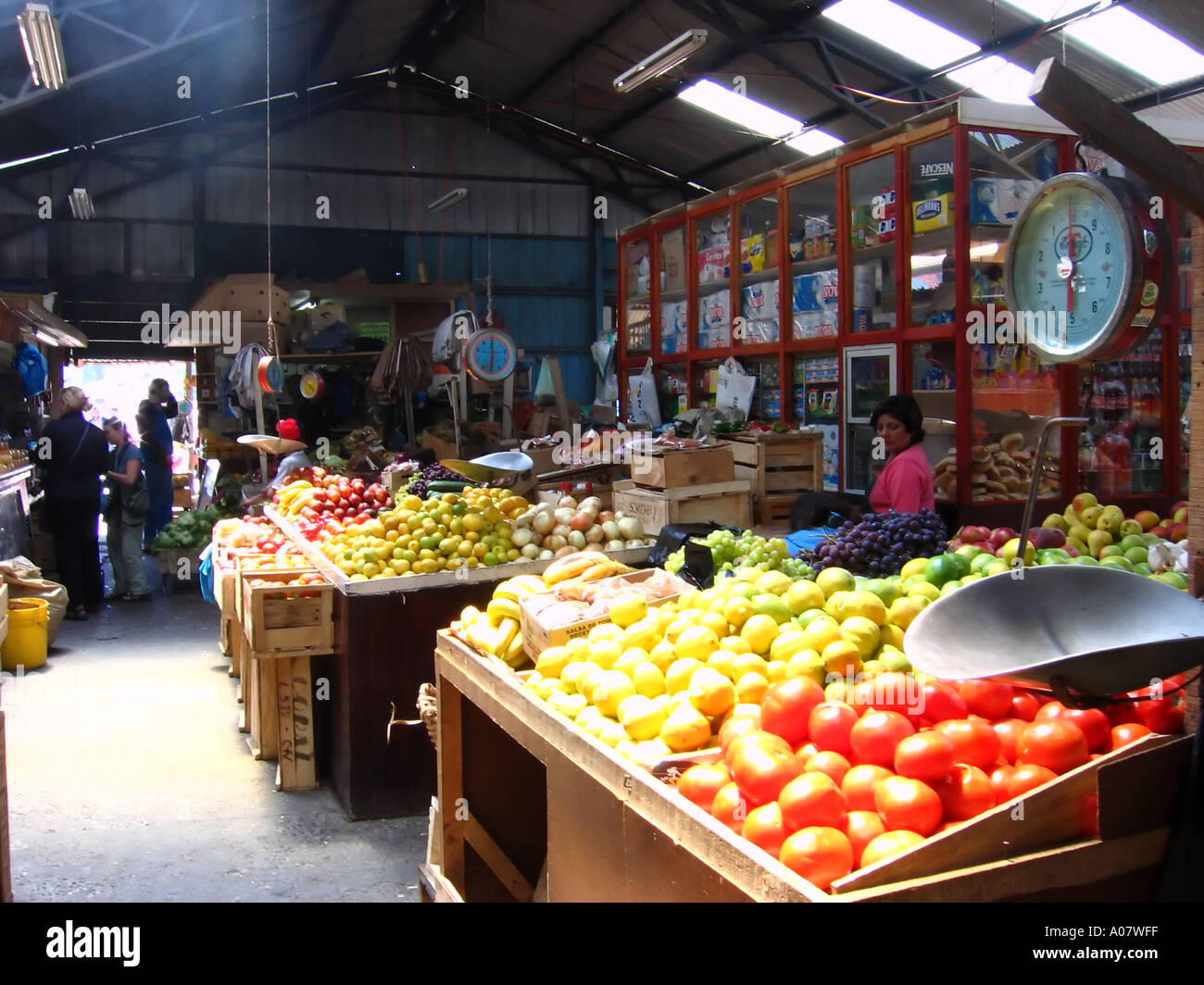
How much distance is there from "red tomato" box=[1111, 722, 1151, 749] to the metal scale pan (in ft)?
0.80

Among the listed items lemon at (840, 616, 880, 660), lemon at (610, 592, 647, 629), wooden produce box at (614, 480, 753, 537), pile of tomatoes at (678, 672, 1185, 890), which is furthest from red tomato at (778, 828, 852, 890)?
wooden produce box at (614, 480, 753, 537)

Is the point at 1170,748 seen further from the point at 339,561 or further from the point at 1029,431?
the point at 1029,431

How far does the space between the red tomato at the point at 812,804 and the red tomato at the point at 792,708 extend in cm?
27

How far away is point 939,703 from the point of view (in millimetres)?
2045

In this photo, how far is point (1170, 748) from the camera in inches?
70.9

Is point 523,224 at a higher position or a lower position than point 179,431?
higher

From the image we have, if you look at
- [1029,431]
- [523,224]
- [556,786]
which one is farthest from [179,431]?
[556,786]

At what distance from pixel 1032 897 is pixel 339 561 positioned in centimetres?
357

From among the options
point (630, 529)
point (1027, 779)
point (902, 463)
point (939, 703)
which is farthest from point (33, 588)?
point (1027, 779)

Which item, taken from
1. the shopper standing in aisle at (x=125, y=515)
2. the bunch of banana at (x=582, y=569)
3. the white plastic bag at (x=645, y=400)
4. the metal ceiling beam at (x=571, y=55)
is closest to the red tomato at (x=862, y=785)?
the bunch of banana at (x=582, y=569)

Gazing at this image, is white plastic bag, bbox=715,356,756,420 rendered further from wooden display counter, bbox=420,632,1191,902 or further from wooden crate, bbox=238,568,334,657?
wooden display counter, bbox=420,632,1191,902

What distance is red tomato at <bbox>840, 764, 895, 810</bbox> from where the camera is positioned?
1.83 metres

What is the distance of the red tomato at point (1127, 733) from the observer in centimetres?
190

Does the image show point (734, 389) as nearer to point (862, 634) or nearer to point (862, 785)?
point (862, 634)
